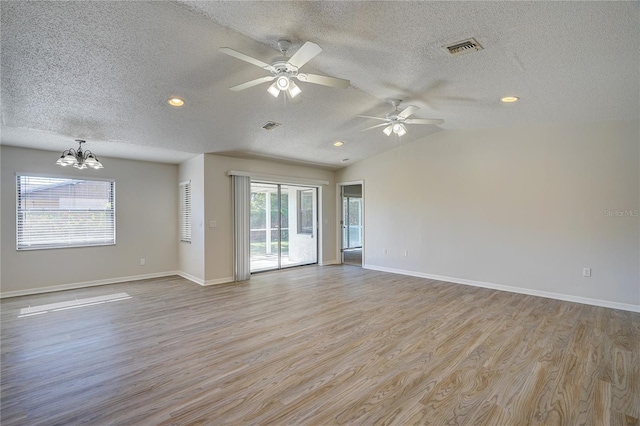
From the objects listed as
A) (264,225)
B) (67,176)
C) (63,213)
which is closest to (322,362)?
(264,225)

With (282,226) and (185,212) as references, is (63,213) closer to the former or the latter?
(185,212)

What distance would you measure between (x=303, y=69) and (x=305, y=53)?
1.08 m

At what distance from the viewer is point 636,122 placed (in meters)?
4.17

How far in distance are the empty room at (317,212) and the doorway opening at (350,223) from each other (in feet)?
2.36

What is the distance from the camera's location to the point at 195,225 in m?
6.09

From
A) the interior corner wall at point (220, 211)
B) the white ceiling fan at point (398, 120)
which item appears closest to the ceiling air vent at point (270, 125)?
the white ceiling fan at point (398, 120)

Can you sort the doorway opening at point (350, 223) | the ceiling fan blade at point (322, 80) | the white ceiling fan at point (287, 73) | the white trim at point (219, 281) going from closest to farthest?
1. the white ceiling fan at point (287, 73)
2. the ceiling fan blade at point (322, 80)
3. the white trim at point (219, 281)
4. the doorway opening at point (350, 223)

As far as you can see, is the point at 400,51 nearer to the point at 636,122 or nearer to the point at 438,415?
the point at 438,415

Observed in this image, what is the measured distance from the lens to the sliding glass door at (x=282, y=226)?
7.10 meters

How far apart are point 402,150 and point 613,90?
142 inches

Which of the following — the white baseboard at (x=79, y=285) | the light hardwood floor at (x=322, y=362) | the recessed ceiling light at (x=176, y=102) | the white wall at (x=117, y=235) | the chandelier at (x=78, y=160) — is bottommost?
the light hardwood floor at (x=322, y=362)

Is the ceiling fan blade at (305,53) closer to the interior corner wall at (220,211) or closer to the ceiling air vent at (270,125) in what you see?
the ceiling air vent at (270,125)

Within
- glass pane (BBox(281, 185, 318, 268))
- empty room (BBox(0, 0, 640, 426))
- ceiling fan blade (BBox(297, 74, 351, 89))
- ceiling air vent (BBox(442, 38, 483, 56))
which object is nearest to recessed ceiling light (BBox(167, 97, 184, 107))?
empty room (BBox(0, 0, 640, 426))

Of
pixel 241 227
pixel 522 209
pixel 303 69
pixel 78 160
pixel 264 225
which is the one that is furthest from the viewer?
pixel 264 225
